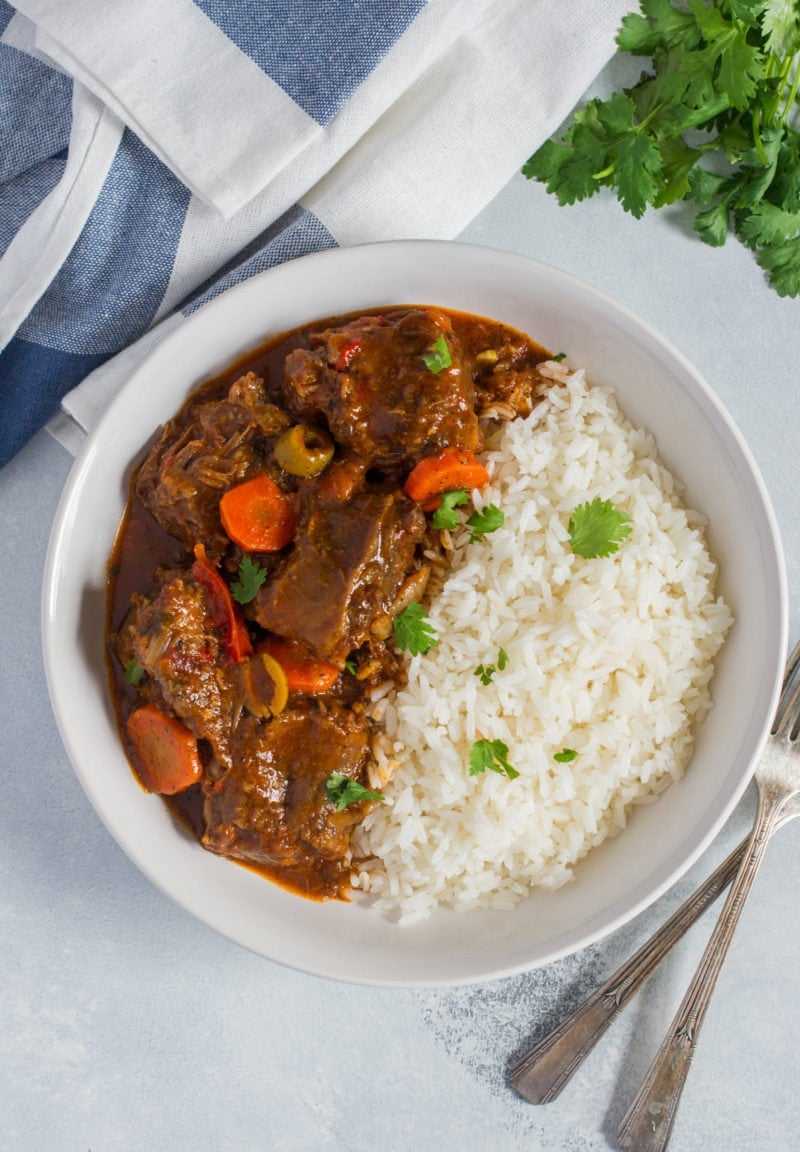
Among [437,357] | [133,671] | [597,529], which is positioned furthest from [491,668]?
[133,671]

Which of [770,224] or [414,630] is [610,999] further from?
[770,224]

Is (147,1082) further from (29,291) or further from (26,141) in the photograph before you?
(26,141)

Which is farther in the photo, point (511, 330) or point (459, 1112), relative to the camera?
point (459, 1112)

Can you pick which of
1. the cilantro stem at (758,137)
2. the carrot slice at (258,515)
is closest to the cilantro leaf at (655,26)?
the cilantro stem at (758,137)

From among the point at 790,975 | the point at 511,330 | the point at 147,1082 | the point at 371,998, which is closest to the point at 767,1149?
the point at 790,975

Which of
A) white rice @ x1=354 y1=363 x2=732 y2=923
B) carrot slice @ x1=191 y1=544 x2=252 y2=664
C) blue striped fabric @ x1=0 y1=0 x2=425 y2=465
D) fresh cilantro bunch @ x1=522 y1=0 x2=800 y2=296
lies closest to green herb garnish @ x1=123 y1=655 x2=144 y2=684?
carrot slice @ x1=191 y1=544 x2=252 y2=664

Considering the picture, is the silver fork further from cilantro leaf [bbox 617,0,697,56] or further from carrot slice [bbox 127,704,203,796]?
cilantro leaf [bbox 617,0,697,56]
